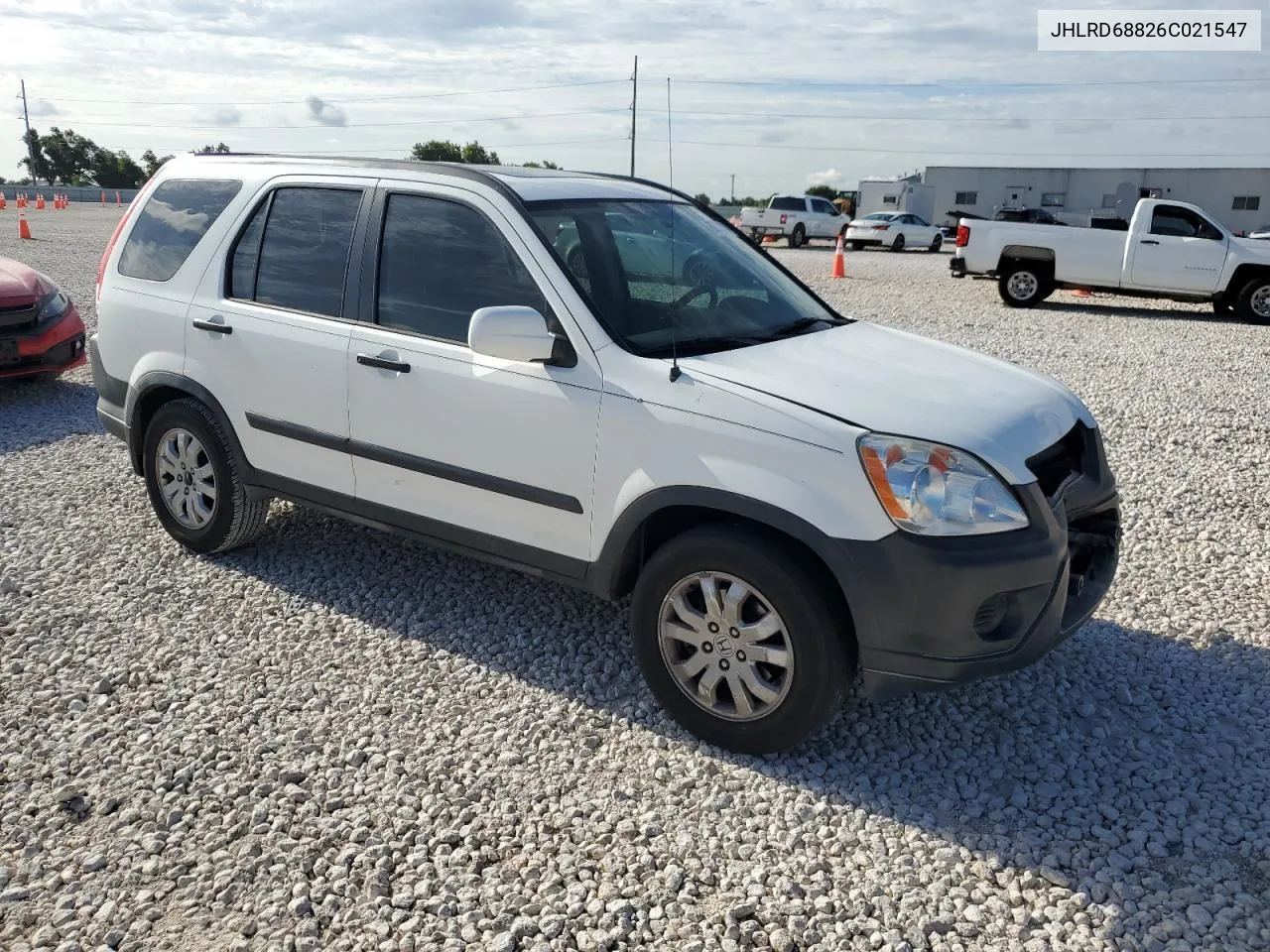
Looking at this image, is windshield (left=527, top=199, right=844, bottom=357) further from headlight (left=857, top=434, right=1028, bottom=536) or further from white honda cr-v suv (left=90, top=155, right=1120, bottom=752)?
headlight (left=857, top=434, right=1028, bottom=536)

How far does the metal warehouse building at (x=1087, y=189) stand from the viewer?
1559 inches

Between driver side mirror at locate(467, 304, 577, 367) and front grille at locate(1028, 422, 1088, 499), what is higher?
driver side mirror at locate(467, 304, 577, 367)

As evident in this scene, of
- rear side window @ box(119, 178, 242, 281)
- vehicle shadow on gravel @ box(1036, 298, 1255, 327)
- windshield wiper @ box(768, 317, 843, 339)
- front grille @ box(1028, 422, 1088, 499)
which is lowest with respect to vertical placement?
vehicle shadow on gravel @ box(1036, 298, 1255, 327)

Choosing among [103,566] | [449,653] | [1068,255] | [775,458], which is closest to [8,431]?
[103,566]

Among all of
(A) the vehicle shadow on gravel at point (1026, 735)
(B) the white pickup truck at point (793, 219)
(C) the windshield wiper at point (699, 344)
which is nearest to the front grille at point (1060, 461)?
(A) the vehicle shadow on gravel at point (1026, 735)

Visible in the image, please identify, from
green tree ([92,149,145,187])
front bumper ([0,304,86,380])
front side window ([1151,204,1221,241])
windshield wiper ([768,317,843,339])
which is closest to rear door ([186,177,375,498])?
windshield wiper ([768,317,843,339])

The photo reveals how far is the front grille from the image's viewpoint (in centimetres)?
332

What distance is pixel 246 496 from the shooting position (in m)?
4.84

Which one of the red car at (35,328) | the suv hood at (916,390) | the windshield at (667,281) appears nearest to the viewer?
the suv hood at (916,390)

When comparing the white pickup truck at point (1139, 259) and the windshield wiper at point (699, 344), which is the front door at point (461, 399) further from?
the white pickup truck at point (1139, 259)

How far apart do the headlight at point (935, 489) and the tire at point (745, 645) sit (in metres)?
0.37

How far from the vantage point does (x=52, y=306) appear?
27.5 ft

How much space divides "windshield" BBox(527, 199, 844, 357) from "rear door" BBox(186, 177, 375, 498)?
39.5 inches

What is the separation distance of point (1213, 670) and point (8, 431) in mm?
7836
